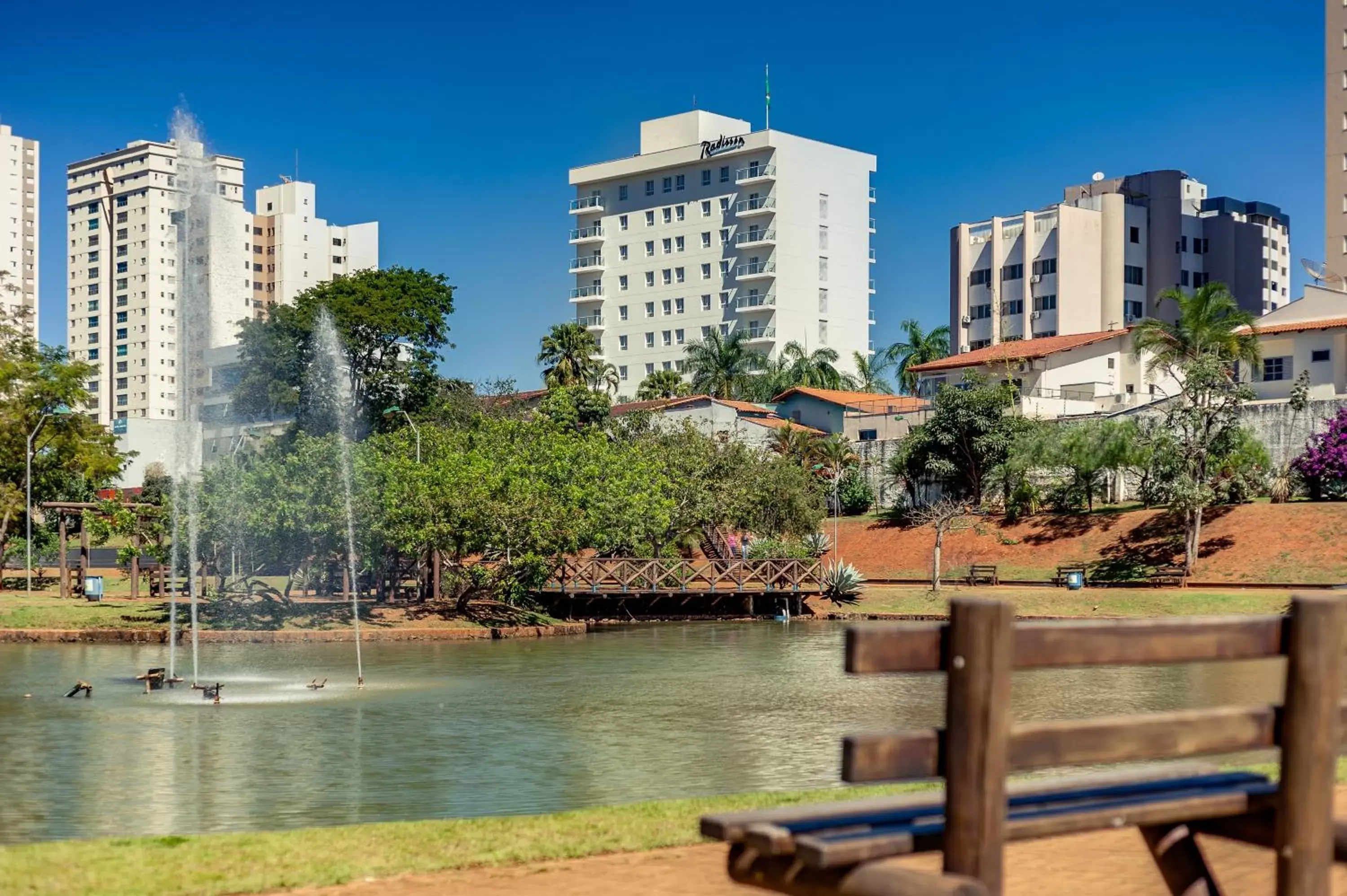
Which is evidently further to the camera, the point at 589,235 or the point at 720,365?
the point at 589,235

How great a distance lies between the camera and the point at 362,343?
7650cm

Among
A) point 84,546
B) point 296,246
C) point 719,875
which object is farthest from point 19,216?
point 719,875

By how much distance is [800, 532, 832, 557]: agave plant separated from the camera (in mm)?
57906

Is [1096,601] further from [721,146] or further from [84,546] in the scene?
[721,146]

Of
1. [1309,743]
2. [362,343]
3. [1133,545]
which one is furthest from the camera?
[362,343]

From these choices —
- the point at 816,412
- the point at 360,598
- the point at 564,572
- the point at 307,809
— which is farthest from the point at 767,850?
the point at 816,412

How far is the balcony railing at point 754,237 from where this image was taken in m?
118

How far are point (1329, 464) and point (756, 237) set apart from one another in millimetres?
67024

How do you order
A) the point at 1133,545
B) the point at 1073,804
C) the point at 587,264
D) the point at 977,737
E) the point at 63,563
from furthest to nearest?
Answer: the point at 587,264
the point at 1133,545
the point at 63,563
the point at 1073,804
the point at 977,737

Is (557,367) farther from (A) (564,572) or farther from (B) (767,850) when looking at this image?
(B) (767,850)

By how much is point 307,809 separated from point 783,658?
21.1m

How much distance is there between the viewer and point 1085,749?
5.16 m

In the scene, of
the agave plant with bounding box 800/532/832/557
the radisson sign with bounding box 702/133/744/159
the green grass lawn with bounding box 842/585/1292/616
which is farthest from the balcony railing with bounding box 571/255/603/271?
the green grass lawn with bounding box 842/585/1292/616

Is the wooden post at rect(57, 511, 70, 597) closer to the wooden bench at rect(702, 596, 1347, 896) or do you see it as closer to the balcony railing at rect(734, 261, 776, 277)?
the wooden bench at rect(702, 596, 1347, 896)
